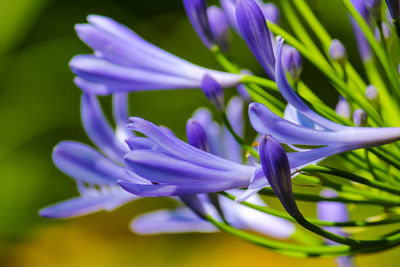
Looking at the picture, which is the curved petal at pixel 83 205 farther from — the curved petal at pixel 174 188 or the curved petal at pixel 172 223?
the curved petal at pixel 174 188

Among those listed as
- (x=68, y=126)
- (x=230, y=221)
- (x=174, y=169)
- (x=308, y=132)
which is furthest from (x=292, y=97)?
(x=68, y=126)

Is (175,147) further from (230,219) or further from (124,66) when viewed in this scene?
(230,219)

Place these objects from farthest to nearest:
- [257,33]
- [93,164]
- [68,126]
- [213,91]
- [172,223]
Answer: [68,126]
[172,223]
[93,164]
[213,91]
[257,33]

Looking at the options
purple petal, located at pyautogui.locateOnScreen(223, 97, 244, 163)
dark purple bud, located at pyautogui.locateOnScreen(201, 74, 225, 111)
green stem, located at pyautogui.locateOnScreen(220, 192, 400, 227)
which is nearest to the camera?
green stem, located at pyautogui.locateOnScreen(220, 192, 400, 227)

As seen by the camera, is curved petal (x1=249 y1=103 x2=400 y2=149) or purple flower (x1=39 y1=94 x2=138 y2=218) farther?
purple flower (x1=39 y1=94 x2=138 y2=218)

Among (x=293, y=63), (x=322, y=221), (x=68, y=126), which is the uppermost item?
(x=68, y=126)

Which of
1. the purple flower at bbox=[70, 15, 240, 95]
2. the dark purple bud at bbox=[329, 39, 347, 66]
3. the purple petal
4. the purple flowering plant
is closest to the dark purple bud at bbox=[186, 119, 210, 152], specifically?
the purple flowering plant

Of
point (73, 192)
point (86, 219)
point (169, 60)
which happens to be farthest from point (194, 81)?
point (73, 192)

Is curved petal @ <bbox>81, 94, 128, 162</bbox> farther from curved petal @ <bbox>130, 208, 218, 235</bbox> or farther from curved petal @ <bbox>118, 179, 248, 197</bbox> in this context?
curved petal @ <bbox>118, 179, 248, 197</bbox>
